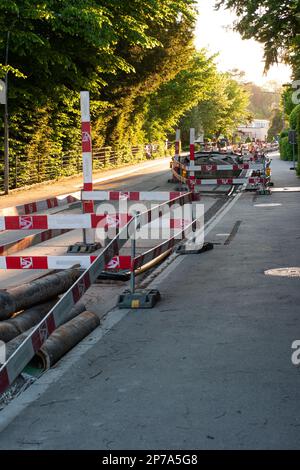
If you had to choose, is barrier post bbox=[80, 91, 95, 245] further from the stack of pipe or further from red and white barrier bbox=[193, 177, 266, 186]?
red and white barrier bbox=[193, 177, 266, 186]

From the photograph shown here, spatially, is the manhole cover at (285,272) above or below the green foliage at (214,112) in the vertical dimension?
below

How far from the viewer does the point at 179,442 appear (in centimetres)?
428

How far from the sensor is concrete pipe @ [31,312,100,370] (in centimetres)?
586

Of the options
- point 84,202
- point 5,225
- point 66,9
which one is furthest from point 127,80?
point 5,225

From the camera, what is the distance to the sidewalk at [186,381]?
4418 millimetres

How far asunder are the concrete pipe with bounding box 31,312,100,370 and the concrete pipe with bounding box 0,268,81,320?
513 millimetres

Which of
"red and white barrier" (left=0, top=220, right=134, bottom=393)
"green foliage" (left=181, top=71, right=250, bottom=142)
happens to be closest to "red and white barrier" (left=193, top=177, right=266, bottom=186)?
"red and white barrier" (left=0, top=220, right=134, bottom=393)

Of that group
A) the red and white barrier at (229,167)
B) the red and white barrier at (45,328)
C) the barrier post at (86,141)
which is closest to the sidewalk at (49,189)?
the red and white barrier at (229,167)

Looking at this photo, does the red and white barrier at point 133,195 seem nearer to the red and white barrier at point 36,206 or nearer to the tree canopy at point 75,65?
the red and white barrier at point 36,206

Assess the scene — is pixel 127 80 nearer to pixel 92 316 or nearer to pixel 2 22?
pixel 2 22

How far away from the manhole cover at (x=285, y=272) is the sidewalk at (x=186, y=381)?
59 cm

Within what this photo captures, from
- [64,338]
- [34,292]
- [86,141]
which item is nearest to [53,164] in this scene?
[86,141]

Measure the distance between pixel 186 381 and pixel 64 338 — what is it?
1.40m

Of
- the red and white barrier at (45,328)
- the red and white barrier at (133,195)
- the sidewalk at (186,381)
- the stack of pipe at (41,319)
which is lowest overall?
the sidewalk at (186,381)
